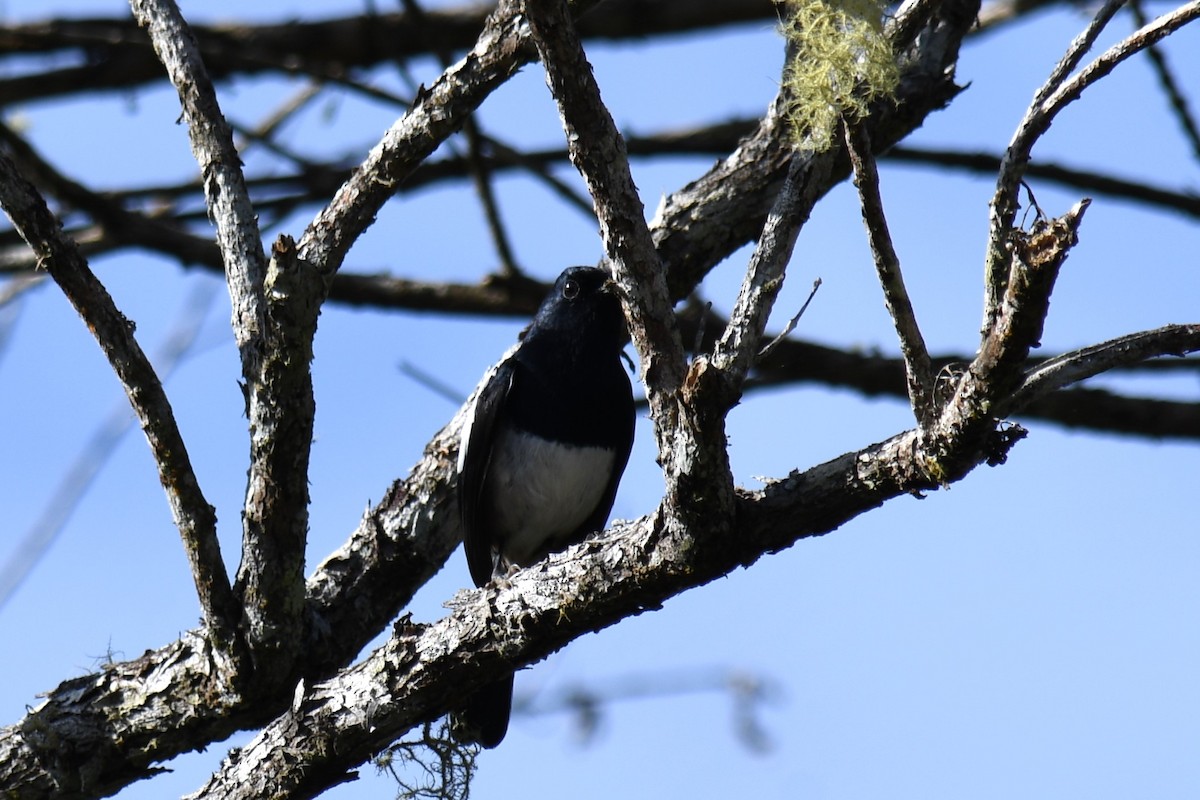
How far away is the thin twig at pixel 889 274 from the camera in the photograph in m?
2.42

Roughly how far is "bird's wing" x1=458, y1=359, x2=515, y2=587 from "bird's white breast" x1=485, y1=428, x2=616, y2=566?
2.6 inches

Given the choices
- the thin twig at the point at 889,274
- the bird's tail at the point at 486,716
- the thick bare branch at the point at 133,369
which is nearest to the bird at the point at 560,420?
the bird's tail at the point at 486,716

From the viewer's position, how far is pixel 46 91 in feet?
21.2

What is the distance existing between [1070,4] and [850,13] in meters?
4.08

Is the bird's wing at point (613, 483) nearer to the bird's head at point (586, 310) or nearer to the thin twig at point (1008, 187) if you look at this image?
the bird's head at point (586, 310)

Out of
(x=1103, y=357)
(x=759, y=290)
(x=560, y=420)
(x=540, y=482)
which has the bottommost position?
(x=1103, y=357)

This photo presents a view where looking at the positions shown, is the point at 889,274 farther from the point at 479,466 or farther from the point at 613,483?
the point at 613,483

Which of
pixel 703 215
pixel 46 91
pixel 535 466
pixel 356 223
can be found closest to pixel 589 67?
pixel 356 223

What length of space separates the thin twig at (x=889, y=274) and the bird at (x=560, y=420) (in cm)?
243

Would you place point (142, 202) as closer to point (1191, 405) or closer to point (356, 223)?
point (356, 223)

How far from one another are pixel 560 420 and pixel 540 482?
244 millimetres

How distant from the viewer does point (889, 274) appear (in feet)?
8.12

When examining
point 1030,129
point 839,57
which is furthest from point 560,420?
point 1030,129

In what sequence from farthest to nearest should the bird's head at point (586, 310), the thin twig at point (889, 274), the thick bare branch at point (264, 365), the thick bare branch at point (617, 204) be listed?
the bird's head at point (586, 310) → the thick bare branch at point (264, 365) → the thick bare branch at point (617, 204) → the thin twig at point (889, 274)
